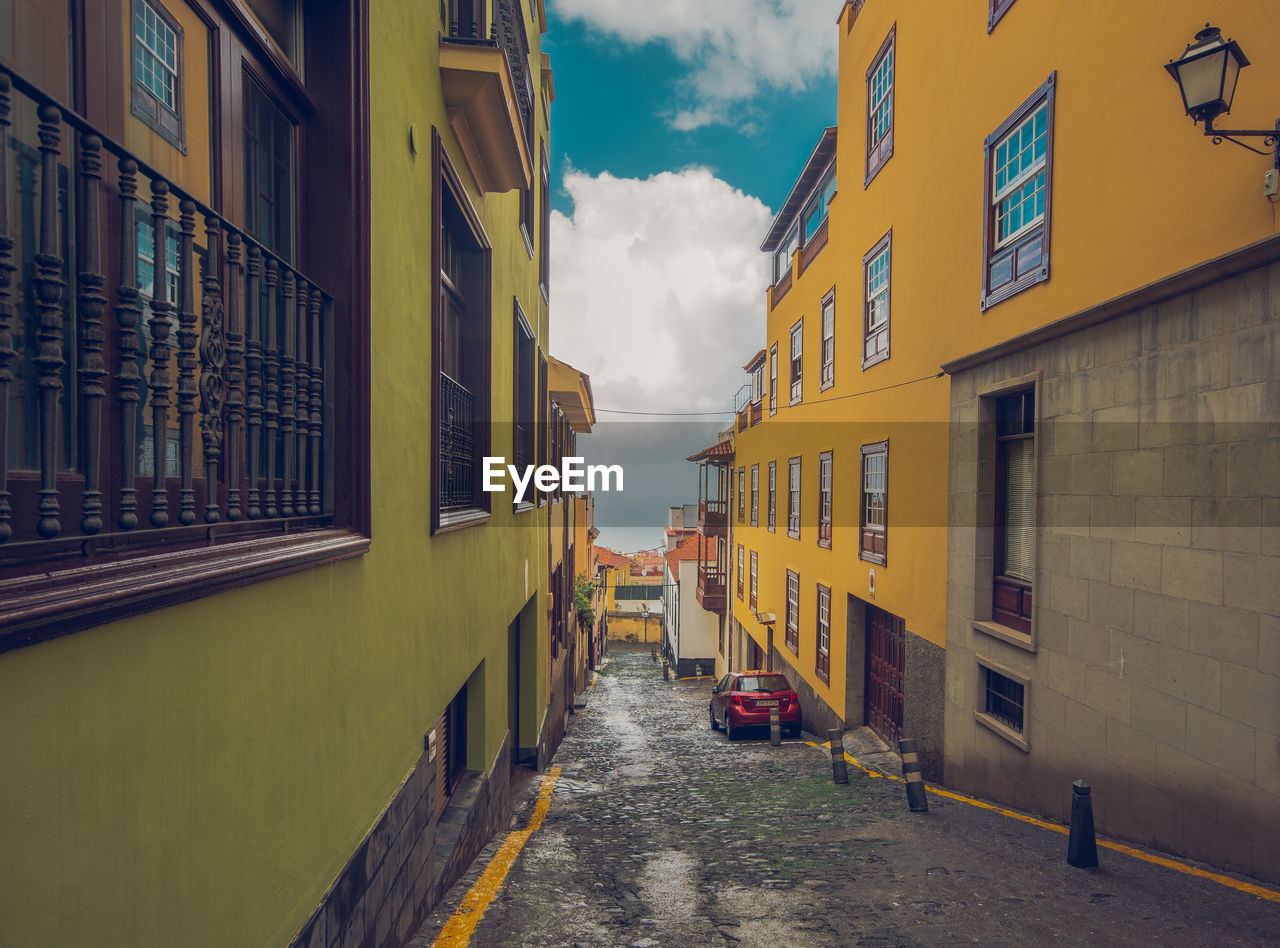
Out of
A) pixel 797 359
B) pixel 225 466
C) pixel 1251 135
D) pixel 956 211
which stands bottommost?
pixel 225 466

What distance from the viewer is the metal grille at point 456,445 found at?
20.5ft

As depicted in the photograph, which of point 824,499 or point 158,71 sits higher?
point 158,71

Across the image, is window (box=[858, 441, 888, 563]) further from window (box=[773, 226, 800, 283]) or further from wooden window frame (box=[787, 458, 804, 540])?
window (box=[773, 226, 800, 283])

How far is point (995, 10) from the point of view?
9.30m

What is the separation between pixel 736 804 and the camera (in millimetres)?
10055

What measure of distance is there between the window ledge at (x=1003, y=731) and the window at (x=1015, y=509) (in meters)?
1.15

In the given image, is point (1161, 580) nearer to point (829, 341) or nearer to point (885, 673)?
point (885, 673)

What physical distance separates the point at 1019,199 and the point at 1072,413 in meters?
2.88

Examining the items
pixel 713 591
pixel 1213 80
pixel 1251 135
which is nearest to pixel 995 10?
pixel 1213 80

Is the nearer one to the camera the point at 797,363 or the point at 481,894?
the point at 481,894

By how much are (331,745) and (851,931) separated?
12.4 ft

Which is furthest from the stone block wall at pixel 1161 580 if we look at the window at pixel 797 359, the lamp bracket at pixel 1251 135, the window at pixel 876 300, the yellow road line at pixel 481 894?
the window at pixel 797 359

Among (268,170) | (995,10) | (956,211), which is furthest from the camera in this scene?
(956,211)

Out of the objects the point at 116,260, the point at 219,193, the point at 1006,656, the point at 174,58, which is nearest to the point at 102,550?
the point at 116,260
